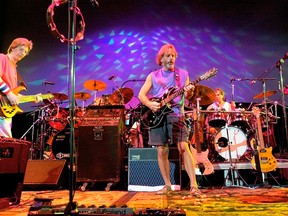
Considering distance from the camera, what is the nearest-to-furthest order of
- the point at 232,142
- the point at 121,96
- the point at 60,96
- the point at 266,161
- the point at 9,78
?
the point at 9,78 → the point at 266,161 → the point at 232,142 → the point at 121,96 → the point at 60,96

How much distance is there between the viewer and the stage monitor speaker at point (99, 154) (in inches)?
185

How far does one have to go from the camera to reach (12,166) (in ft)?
10.5

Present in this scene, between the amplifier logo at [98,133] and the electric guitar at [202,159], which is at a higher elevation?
the amplifier logo at [98,133]

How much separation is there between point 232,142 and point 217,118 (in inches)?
25.1

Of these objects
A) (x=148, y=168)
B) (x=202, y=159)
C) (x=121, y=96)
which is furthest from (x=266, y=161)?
(x=121, y=96)

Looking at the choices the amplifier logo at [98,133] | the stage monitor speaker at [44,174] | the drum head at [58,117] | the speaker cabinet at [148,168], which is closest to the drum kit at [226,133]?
the speaker cabinet at [148,168]

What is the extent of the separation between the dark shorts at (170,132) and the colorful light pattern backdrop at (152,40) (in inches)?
149

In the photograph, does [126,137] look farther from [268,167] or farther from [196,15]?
[196,15]

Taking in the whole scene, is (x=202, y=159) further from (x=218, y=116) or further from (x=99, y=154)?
(x=99, y=154)

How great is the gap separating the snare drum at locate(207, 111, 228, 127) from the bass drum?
0.60ft

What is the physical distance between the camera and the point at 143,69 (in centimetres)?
769

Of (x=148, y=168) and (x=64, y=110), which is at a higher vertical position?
(x=64, y=110)

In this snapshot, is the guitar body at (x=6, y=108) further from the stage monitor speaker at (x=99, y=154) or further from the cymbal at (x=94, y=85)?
the cymbal at (x=94, y=85)

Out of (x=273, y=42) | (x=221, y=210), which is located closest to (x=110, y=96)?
(x=273, y=42)
